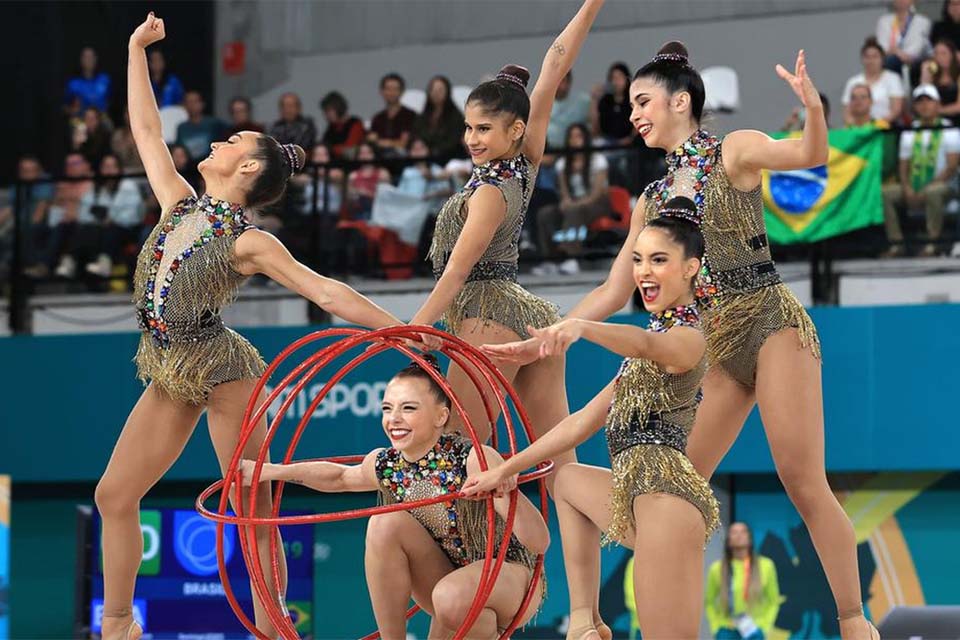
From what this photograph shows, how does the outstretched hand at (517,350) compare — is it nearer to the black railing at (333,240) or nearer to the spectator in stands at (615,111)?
the black railing at (333,240)

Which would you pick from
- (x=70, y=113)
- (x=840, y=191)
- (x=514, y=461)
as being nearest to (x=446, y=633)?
(x=514, y=461)

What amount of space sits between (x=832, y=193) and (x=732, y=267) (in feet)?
11.9

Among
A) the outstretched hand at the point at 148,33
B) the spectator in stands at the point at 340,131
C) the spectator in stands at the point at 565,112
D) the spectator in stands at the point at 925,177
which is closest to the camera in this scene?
the outstretched hand at the point at 148,33

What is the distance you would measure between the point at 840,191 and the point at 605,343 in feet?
14.3

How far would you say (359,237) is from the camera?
26.4ft

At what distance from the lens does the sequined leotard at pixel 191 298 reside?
3902 mm

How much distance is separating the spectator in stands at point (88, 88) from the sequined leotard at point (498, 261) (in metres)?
6.61

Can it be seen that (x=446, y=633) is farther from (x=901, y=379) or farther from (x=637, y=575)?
(x=901, y=379)

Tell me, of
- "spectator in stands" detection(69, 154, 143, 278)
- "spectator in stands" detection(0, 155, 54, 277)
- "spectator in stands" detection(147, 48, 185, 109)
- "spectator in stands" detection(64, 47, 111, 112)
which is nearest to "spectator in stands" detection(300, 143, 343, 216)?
"spectator in stands" detection(69, 154, 143, 278)

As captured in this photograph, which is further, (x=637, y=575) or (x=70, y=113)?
(x=70, y=113)

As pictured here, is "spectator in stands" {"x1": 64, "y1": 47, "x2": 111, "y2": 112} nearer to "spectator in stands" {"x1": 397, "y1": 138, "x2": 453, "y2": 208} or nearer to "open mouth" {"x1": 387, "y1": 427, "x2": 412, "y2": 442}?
"spectator in stands" {"x1": 397, "y1": 138, "x2": 453, "y2": 208}

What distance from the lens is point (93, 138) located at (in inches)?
380

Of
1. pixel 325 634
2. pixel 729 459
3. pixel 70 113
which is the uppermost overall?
pixel 70 113

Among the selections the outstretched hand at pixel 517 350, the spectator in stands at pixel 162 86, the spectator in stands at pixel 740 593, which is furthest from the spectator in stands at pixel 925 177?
the spectator in stands at pixel 162 86
